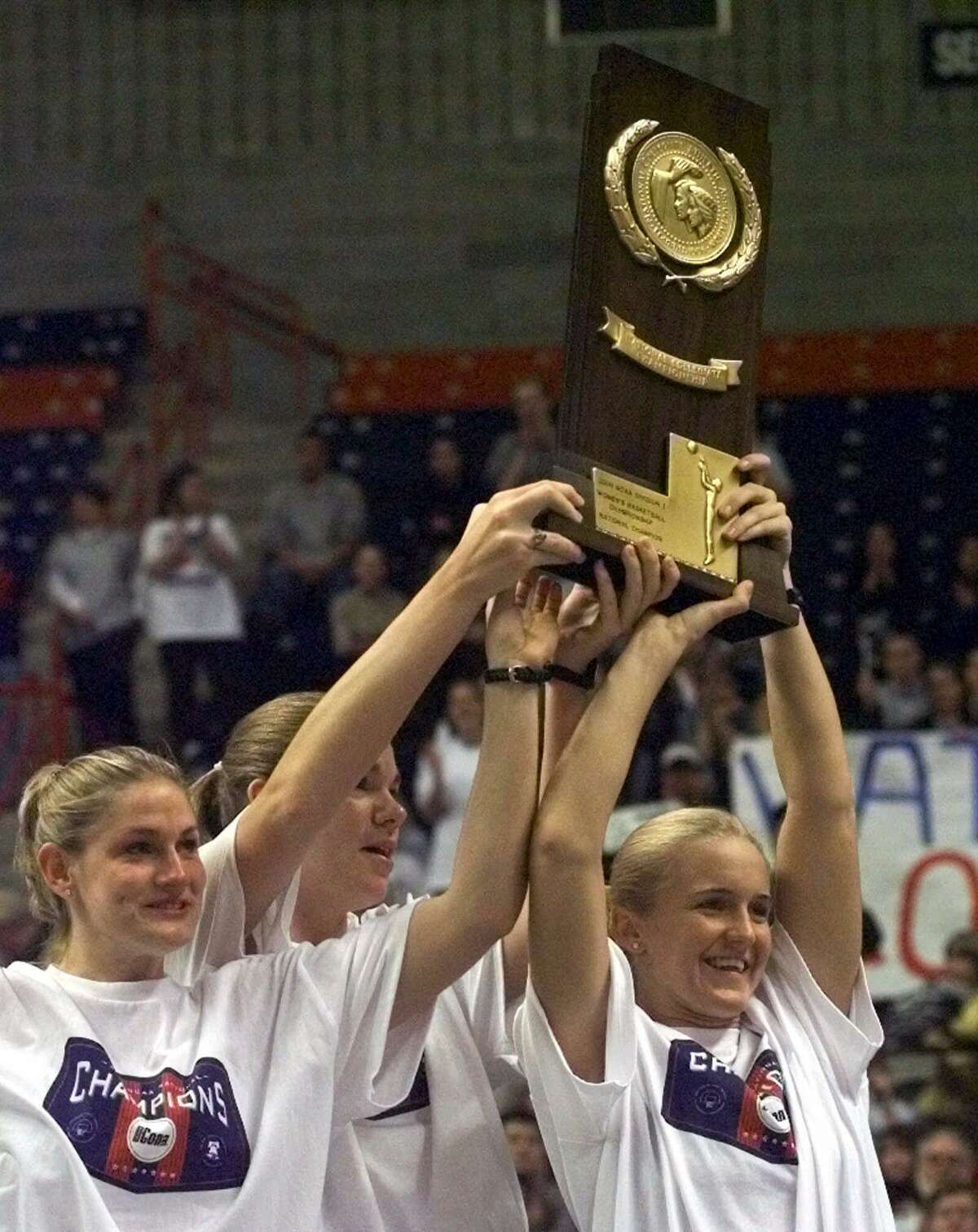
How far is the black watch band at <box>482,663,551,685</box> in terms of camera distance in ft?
8.38

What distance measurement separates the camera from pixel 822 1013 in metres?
2.73

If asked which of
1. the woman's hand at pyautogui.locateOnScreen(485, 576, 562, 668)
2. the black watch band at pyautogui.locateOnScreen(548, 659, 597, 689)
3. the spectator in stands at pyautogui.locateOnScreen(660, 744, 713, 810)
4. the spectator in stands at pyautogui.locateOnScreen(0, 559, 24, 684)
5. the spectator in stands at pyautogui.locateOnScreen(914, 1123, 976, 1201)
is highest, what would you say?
the woman's hand at pyautogui.locateOnScreen(485, 576, 562, 668)

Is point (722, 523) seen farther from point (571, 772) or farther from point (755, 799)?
point (755, 799)

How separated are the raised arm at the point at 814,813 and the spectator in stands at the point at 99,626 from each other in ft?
24.4

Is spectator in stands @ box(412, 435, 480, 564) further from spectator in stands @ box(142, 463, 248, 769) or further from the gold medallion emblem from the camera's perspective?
the gold medallion emblem

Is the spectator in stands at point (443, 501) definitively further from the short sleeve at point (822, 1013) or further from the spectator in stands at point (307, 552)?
the short sleeve at point (822, 1013)

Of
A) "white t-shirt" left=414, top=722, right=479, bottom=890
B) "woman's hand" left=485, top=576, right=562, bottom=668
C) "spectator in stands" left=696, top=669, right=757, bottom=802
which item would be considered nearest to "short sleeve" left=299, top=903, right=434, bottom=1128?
"woman's hand" left=485, top=576, right=562, bottom=668

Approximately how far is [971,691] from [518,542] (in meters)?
6.80

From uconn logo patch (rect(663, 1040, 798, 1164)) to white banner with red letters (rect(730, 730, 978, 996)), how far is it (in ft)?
18.7

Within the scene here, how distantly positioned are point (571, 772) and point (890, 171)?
387 inches

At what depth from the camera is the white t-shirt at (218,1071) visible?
241 cm

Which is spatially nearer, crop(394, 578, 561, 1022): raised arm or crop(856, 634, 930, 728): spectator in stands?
crop(394, 578, 561, 1022): raised arm

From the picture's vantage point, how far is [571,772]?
8.39ft

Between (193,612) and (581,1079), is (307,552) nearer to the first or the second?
(193,612)
